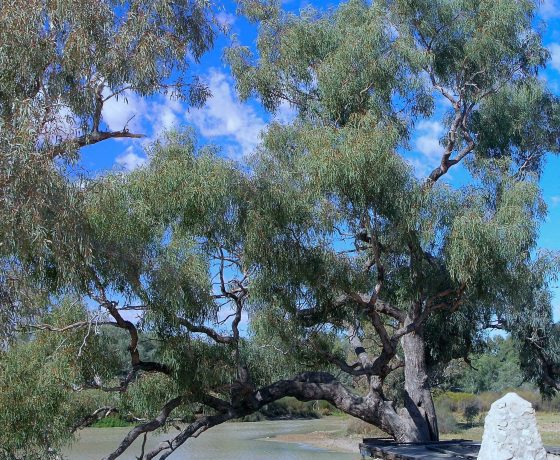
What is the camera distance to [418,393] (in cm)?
1056

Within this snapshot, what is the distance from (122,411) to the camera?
9.27 metres

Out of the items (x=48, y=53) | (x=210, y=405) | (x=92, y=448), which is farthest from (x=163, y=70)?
(x=92, y=448)

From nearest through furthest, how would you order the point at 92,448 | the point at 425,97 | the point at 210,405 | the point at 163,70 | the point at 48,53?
the point at 48,53
the point at 163,70
the point at 210,405
the point at 425,97
the point at 92,448

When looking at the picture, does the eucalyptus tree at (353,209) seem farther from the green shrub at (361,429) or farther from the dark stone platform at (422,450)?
the green shrub at (361,429)

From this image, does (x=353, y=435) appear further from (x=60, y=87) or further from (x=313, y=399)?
(x=60, y=87)

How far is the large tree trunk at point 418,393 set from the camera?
1021 centimetres

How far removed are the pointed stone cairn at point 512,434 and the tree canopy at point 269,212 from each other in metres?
3.16

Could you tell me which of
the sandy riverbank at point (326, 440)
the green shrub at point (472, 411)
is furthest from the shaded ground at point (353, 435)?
the green shrub at point (472, 411)

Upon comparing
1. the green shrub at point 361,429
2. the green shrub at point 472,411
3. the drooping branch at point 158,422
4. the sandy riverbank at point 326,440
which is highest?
the green shrub at point 472,411

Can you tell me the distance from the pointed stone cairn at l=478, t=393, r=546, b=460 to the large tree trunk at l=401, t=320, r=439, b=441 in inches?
210

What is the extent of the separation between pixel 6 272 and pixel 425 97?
22.0 ft

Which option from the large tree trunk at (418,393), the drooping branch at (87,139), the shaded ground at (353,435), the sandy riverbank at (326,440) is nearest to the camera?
the drooping branch at (87,139)

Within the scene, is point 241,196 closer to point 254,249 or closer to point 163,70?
point 254,249

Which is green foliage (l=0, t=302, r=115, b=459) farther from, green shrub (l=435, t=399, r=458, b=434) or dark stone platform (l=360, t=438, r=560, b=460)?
green shrub (l=435, t=399, r=458, b=434)
